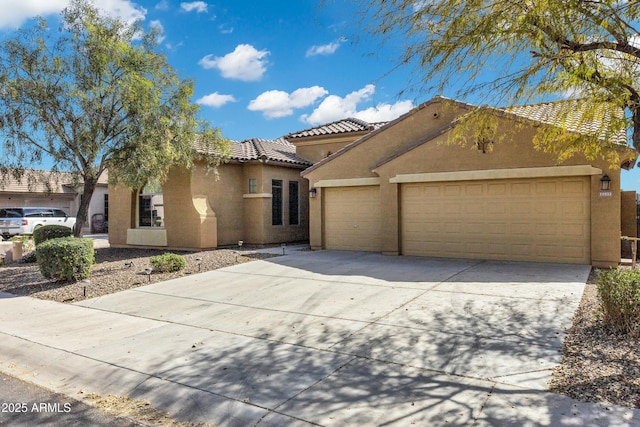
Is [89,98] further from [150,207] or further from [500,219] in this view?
[500,219]

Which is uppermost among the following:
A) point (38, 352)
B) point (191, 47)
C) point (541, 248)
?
point (191, 47)

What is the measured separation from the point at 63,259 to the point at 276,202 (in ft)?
29.7

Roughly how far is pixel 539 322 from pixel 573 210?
6199mm

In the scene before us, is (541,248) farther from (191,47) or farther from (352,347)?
(191,47)

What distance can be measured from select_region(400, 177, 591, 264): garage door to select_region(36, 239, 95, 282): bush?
9.08m

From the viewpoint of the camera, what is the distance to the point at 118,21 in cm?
1158

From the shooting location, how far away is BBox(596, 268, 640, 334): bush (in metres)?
5.29

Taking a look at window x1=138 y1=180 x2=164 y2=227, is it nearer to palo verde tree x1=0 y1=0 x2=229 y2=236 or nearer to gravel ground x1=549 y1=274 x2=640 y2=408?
palo verde tree x1=0 y1=0 x2=229 y2=236

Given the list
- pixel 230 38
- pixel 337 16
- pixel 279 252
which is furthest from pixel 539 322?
pixel 230 38

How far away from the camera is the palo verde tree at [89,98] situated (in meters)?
11.0

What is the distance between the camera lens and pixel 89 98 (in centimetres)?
1120

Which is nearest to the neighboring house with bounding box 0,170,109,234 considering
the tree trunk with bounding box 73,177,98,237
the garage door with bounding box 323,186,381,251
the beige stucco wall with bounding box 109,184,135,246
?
the beige stucco wall with bounding box 109,184,135,246

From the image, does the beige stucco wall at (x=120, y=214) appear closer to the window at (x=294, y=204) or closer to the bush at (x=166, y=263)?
the window at (x=294, y=204)

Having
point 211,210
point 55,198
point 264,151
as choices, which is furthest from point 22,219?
point 264,151
